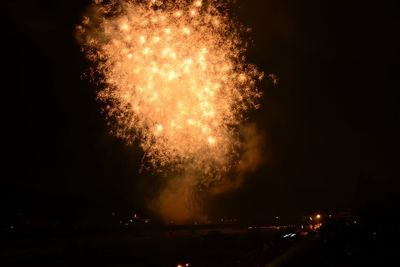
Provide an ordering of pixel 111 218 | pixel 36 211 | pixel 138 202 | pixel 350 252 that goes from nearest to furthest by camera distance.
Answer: pixel 350 252 < pixel 36 211 < pixel 111 218 < pixel 138 202

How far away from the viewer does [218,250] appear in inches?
1201

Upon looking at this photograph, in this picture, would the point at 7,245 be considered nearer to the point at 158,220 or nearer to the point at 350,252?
the point at 350,252

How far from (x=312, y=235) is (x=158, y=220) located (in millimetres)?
48802

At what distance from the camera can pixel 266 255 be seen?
19938 millimetres

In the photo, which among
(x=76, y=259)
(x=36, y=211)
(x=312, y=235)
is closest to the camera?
(x=76, y=259)

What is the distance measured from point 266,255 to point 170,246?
14.9 meters

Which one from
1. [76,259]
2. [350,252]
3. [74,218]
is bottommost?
[350,252]

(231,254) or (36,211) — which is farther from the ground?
(36,211)

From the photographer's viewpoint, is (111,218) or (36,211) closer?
(36,211)

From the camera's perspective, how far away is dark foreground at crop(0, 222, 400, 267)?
2006cm

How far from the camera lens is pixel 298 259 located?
2094cm

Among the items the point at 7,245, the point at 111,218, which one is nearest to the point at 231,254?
the point at 7,245

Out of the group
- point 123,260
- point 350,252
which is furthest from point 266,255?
point 123,260

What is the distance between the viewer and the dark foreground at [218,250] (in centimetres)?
2006
